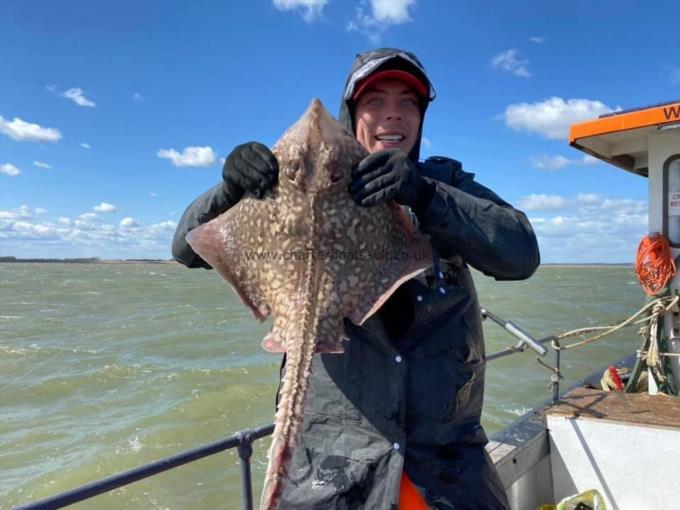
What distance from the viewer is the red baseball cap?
2588 mm

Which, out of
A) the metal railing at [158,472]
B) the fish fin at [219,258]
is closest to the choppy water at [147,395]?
the metal railing at [158,472]

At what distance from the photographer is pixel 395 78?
2.62 m

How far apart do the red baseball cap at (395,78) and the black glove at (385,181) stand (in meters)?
0.65

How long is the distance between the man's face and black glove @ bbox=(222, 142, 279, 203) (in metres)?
0.69

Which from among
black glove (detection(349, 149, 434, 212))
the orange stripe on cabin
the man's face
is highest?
the orange stripe on cabin

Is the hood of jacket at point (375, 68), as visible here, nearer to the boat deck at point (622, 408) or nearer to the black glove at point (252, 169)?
the black glove at point (252, 169)

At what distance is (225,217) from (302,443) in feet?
3.55

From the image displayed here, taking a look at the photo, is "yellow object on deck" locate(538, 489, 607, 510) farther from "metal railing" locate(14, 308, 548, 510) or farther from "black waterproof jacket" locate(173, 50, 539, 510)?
"metal railing" locate(14, 308, 548, 510)

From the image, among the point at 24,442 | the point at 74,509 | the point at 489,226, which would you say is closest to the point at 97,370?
the point at 24,442

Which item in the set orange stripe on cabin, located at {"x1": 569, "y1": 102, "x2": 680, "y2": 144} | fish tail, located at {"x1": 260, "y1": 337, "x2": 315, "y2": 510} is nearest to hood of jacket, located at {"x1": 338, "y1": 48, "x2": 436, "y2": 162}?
fish tail, located at {"x1": 260, "y1": 337, "x2": 315, "y2": 510}

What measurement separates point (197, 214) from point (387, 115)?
1065mm

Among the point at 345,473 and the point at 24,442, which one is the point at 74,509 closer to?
the point at 24,442

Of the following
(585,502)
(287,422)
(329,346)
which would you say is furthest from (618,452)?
(287,422)

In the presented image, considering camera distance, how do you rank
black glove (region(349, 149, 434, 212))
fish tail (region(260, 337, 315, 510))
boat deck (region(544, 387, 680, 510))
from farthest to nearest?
boat deck (region(544, 387, 680, 510)) < black glove (region(349, 149, 434, 212)) < fish tail (region(260, 337, 315, 510))
